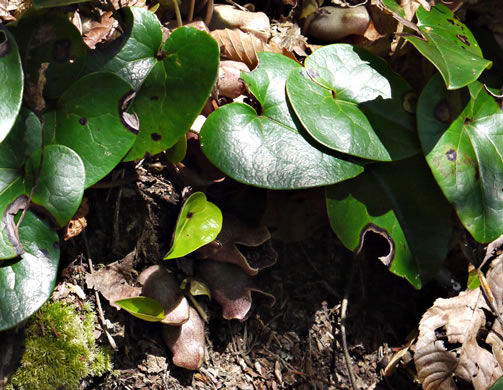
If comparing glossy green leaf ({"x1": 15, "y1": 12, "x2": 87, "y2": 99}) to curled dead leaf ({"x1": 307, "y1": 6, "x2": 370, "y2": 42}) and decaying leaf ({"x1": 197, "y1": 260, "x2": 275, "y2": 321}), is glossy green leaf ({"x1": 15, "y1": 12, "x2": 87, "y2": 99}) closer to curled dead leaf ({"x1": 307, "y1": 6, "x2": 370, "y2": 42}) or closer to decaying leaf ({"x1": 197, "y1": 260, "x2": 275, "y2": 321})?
decaying leaf ({"x1": 197, "y1": 260, "x2": 275, "y2": 321})

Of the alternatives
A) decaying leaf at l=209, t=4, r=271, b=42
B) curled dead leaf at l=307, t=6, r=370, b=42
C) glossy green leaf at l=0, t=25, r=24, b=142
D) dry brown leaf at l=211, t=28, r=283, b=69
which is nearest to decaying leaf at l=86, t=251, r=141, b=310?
glossy green leaf at l=0, t=25, r=24, b=142

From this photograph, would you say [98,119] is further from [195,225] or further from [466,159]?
[466,159]

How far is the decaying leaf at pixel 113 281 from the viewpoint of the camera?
1.28m

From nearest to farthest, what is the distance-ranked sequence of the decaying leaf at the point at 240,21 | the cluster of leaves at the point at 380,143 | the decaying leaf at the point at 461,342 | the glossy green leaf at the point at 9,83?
the glossy green leaf at the point at 9,83 → the cluster of leaves at the point at 380,143 → the decaying leaf at the point at 461,342 → the decaying leaf at the point at 240,21

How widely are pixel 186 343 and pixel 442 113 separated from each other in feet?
3.17

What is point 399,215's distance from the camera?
1.41 m

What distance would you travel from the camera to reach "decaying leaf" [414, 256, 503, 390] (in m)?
1.49

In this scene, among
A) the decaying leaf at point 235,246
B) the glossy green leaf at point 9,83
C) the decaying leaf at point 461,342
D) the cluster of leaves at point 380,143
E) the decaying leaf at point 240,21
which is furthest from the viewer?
the decaying leaf at point 240,21

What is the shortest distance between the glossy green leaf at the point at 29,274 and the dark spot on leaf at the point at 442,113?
3.52ft

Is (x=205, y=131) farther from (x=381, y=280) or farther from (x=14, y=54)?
(x=381, y=280)

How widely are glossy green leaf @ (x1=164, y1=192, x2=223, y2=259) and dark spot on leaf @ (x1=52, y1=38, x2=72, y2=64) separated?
0.47 meters

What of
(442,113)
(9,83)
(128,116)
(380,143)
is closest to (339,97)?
(380,143)

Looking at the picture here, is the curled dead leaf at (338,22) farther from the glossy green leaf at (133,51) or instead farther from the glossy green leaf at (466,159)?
the glossy green leaf at (133,51)

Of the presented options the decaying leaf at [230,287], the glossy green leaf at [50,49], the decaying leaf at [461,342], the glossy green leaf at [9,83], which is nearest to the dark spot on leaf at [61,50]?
the glossy green leaf at [50,49]
